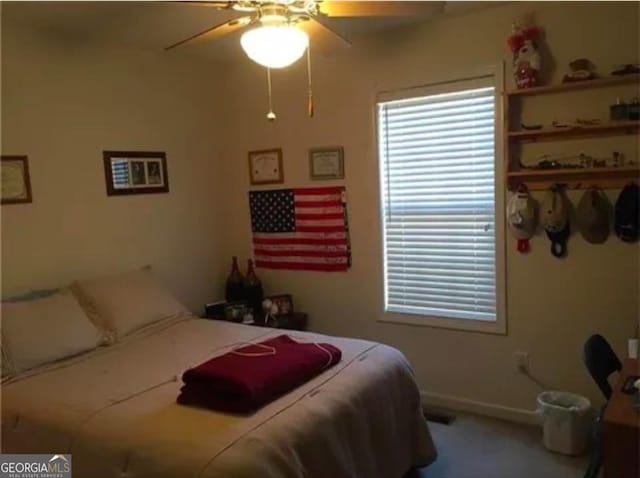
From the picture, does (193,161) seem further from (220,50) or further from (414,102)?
(414,102)

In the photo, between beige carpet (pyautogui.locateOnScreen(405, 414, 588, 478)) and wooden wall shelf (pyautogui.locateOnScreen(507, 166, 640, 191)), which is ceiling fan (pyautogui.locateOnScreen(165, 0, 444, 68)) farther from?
beige carpet (pyautogui.locateOnScreen(405, 414, 588, 478))

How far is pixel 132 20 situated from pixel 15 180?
108cm

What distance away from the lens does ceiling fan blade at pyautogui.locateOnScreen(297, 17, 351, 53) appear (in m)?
2.17

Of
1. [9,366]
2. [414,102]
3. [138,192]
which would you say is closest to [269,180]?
[138,192]

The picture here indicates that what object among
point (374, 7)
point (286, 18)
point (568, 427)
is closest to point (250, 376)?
point (286, 18)

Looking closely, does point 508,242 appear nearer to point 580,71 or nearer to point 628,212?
point 628,212

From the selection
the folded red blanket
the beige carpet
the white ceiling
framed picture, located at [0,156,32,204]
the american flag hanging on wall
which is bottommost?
the beige carpet

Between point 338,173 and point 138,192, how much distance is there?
1352 millimetres

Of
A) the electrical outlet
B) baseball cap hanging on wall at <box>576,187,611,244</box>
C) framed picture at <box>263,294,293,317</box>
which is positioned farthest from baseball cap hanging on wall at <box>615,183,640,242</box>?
framed picture at <box>263,294,293,317</box>

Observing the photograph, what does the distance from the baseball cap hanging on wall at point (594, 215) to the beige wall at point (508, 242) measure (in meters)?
0.10

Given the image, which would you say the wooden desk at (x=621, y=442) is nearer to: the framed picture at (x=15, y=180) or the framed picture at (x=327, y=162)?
the framed picture at (x=327, y=162)

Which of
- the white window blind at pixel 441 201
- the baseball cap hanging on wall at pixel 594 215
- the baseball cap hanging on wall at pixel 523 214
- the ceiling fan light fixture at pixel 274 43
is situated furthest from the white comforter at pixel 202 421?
the ceiling fan light fixture at pixel 274 43

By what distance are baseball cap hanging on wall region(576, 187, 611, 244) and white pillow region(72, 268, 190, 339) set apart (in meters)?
2.37

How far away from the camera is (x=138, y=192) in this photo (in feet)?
11.3
